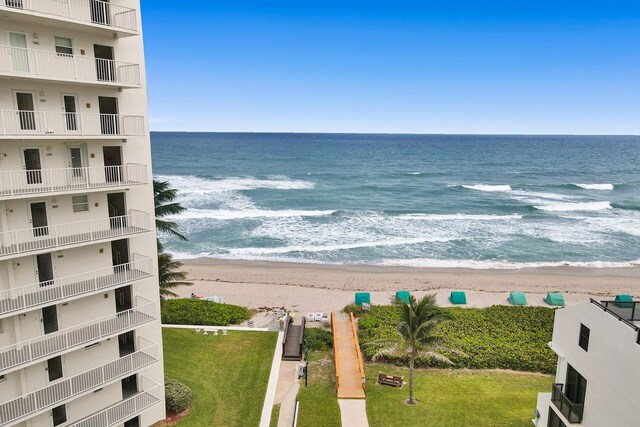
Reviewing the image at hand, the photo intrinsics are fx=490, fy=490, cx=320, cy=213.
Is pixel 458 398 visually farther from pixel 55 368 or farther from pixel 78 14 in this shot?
pixel 78 14

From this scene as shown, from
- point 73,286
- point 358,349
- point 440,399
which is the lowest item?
point 440,399

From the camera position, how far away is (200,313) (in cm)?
3253

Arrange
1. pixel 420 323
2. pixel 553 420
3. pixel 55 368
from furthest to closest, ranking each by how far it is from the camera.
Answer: pixel 420 323 < pixel 553 420 < pixel 55 368

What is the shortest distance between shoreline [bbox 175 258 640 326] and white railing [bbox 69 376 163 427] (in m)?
15.2

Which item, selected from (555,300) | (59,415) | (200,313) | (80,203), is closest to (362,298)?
(200,313)

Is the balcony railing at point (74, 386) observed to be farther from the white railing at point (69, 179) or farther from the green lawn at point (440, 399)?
the green lawn at point (440, 399)

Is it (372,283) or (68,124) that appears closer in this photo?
(68,124)

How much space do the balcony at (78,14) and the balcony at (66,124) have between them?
280cm

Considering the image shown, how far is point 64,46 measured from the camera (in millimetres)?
16172

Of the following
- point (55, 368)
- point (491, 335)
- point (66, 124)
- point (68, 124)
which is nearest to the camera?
point (66, 124)

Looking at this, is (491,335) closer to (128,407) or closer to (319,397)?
(319,397)

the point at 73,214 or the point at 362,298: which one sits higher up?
the point at 73,214

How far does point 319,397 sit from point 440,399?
5.85 metres

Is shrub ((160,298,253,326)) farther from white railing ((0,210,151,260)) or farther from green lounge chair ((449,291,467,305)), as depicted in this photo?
green lounge chair ((449,291,467,305))
